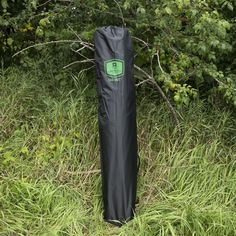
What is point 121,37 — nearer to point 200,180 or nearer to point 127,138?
point 127,138

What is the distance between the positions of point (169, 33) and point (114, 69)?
786 millimetres

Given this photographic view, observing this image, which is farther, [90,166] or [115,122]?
[90,166]

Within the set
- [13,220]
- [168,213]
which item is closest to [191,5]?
[168,213]

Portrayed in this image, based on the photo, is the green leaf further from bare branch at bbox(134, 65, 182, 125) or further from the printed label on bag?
bare branch at bbox(134, 65, 182, 125)

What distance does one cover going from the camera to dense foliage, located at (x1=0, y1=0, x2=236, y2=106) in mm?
3432

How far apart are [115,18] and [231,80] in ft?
3.95

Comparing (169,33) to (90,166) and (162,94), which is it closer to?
(162,94)

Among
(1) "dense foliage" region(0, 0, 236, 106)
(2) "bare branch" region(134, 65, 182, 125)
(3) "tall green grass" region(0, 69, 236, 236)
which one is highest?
(1) "dense foliage" region(0, 0, 236, 106)

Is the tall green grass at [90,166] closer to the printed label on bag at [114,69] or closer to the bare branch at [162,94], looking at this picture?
the bare branch at [162,94]

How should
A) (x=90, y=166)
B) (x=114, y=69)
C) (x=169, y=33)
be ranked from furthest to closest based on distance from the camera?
(x=169, y=33) < (x=90, y=166) < (x=114, y=69)

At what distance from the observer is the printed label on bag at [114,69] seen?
10.5ft

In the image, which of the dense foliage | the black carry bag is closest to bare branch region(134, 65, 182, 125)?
the dense foliage

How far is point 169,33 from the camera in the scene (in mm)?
3732

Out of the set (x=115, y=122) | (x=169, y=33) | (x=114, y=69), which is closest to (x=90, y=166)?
(x=115, y=122)
